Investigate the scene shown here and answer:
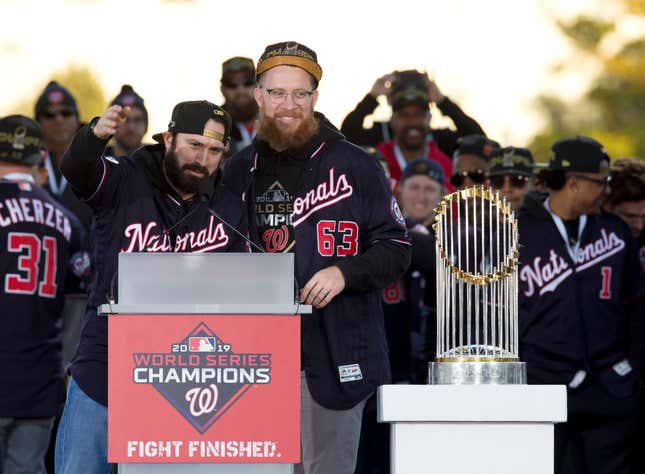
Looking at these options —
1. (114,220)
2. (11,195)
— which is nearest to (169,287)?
(114,220)

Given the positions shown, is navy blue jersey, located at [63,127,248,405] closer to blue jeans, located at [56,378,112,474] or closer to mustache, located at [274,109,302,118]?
blue jeans, located at [56,378,112,474]

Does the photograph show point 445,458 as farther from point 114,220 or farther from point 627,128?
point 627,128

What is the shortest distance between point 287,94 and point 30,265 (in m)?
2.30

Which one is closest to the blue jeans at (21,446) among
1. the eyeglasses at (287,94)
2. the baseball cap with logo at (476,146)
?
the eyeglasses at (287,94)

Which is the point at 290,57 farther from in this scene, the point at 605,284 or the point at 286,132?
the point at 605,284

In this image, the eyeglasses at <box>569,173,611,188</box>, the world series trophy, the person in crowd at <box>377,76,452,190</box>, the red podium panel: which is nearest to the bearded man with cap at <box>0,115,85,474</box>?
the person in crowd at <box>377,76,452,190</box>

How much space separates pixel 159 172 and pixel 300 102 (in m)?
0.65

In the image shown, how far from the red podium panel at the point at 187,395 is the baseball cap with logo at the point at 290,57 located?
58.3 inches

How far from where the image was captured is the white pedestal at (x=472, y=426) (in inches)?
172

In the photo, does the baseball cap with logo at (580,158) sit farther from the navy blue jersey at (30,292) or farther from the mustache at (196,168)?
the mustache at (196,168)

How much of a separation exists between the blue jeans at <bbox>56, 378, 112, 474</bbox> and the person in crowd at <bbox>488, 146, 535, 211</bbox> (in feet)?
12.7

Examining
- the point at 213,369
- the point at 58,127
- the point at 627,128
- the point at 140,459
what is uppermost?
the point at 627,128

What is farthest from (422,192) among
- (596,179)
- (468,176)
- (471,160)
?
(596,179)

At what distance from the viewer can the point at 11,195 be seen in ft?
23.3
